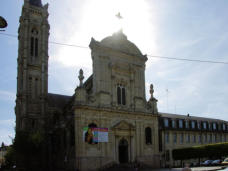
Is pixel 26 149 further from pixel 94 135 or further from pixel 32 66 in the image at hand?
pixel 32 66

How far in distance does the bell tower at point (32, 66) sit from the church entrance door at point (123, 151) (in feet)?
51.6

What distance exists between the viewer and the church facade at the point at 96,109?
34.7 meters

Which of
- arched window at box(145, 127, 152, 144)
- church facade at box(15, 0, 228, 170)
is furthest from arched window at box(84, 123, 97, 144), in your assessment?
arched window at box(145, 127, 152, 144)

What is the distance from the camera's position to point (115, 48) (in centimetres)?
4009

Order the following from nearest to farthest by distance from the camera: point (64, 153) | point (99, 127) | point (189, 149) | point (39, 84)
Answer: point (99, 127)
point (64, 153)
point (189, 149)
point (39, 84)

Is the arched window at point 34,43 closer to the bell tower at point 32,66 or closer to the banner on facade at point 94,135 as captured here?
the bell tower at point 32,66

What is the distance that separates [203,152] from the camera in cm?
4422

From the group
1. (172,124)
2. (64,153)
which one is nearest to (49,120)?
(64,153)

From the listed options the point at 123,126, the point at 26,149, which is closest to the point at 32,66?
the point at 26,149

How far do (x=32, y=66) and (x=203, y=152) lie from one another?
3338 centimetres

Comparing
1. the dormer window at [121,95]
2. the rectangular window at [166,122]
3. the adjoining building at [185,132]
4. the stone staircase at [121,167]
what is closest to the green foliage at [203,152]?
the adjoining building at [185,132]

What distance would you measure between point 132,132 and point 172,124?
1585 cm

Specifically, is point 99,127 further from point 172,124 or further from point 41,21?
point 41,21

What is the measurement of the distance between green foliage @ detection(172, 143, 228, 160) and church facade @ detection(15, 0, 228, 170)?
2.56 m
